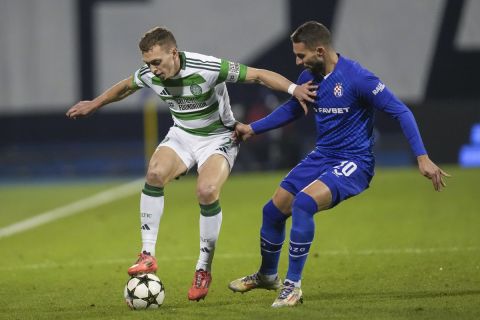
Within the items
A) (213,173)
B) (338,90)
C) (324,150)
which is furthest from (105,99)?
(338,90)

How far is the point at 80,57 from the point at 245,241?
9.49 meters

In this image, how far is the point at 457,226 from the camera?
11.7 m

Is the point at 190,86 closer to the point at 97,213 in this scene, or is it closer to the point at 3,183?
the point at 97,213

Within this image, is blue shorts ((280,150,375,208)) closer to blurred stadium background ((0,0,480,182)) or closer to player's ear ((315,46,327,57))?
player's ear ((315,46,327,57))

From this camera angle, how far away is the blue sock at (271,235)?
7543 millimetres

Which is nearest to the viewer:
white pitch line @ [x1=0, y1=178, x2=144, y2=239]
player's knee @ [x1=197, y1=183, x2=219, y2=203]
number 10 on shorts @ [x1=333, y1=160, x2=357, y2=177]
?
number 10 on shorts @ [x1=333, y1=160, x2=357, y2=177]

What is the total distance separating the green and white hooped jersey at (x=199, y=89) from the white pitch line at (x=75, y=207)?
5.25 m

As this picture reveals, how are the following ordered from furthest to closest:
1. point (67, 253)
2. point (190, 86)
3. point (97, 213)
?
point (97, 213)
point (67, 253)
point (190, 86)

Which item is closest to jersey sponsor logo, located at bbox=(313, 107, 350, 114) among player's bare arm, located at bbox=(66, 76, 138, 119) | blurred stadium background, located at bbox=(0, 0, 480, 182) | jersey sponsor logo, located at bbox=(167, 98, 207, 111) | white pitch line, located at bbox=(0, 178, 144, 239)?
jersey sponsor logo, located at bbox=(167, 98, 207, 111)

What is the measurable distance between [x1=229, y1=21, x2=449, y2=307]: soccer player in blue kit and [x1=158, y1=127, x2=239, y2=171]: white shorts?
473mm

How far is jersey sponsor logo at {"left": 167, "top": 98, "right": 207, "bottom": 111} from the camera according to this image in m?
7.89

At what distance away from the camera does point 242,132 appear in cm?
788

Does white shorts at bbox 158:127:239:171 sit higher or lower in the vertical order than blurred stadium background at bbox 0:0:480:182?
higher

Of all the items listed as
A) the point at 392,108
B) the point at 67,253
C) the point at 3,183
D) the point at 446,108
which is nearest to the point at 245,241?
the point at 67,253
